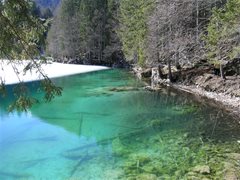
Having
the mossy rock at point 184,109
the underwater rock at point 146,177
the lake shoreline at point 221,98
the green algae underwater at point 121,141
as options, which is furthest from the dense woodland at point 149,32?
the underwater rock at point 146,177

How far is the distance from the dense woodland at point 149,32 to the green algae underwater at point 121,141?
375 cm

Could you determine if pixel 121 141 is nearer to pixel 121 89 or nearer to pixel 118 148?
pixel 118 148

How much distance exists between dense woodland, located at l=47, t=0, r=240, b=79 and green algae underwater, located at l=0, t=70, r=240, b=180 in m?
3.75

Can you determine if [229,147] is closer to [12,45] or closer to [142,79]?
[12,45]

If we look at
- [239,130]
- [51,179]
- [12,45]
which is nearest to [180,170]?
[51,179]

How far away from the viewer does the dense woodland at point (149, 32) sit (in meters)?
22.3

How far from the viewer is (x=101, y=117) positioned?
58.4 ft

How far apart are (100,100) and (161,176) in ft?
43.7

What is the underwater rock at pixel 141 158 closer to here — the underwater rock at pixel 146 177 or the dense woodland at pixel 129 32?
the underwater rock at pixel 146 177

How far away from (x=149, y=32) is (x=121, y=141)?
19375mm

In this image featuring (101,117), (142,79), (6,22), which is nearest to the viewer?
(6,22)

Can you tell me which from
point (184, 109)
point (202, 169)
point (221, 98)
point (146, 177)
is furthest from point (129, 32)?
point (146, 177)

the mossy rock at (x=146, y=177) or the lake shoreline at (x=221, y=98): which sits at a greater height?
the lake shoreline at (x=221, y=98)

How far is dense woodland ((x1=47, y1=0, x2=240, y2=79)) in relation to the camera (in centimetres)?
2230
